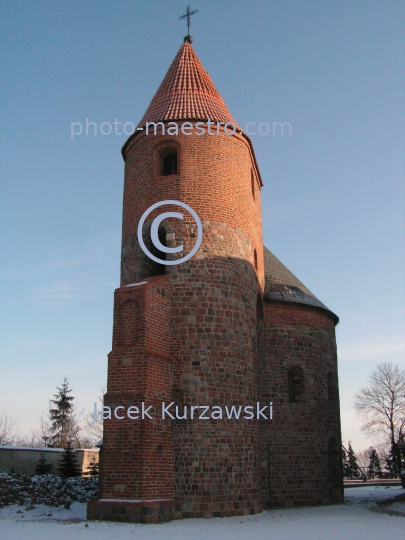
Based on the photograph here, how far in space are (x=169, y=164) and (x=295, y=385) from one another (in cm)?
871

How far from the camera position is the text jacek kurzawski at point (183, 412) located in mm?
13352

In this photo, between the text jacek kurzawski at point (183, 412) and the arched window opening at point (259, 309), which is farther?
the arched window opening at point (259, 309)

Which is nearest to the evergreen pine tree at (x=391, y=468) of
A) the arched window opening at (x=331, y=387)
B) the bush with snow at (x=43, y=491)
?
the arched window opening at (x=331, y=387)

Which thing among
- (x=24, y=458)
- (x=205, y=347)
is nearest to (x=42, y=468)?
(x=24, y=458)

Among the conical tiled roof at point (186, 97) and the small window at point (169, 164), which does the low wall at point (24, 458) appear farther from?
the conical tiled roof at point (186, 97)

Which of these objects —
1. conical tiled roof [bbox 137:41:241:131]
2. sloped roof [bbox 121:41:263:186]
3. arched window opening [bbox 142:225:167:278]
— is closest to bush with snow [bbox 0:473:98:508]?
arched window opening [bbox 142:225:167:278]

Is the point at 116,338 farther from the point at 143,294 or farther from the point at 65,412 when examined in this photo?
the point at 65,412

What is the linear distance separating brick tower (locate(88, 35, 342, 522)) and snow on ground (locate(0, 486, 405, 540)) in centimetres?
74

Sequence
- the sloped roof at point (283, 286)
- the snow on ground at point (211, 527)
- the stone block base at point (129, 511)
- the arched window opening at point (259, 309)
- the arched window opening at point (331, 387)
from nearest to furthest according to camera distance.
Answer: the snow on ground at point (211, 527)
the stone block base at point (129, 511)
the arched window opening at point (259, 309)
the sloped roof at point (283, 286)
the arched window opening at point (331, 387)

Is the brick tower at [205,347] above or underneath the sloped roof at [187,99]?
underneath

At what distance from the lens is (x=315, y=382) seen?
64.6 ft

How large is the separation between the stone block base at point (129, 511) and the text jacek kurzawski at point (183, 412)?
1.88m

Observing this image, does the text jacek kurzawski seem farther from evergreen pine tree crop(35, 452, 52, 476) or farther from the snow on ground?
evergreen pine tree crop(35, 452, 52, 476)

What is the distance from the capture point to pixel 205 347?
1515 cm
